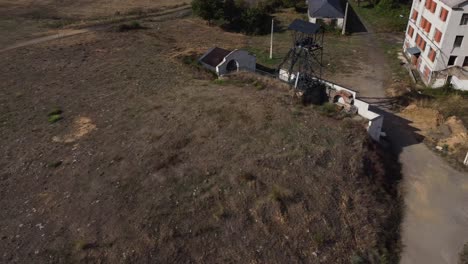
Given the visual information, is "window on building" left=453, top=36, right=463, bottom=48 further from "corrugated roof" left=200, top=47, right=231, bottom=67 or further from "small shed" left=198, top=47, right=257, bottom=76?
"corrugated roof" left=200, top=47, right=231, bottom=67

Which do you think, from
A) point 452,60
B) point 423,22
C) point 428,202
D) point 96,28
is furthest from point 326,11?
point 428,202

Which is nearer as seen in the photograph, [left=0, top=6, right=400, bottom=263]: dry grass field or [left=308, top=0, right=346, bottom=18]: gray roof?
[left=0, top=6, right=400, bottom=263]: dry grass field

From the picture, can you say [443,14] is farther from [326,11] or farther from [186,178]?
[186,178]

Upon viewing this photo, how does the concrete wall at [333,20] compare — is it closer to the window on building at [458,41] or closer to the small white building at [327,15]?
the small white building at [327,15]

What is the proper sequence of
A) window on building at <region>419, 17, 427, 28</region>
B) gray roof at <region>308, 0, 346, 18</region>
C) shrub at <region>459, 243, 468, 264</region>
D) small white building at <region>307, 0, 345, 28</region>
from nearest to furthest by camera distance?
shrub at <region>459, 243, 468, 264</region>
window on building at <region>419, 17, 427, 28</region>
small white building at <region>307, 0, 345, 28</region>
gray roof at <region>308, 0, 346, 18</region>

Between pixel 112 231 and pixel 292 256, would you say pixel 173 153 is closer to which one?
pixel 112 231

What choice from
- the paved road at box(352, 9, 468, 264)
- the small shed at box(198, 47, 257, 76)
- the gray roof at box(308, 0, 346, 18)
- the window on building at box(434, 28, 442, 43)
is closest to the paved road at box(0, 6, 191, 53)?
the small shed at box(198, 47, 257, 76)
